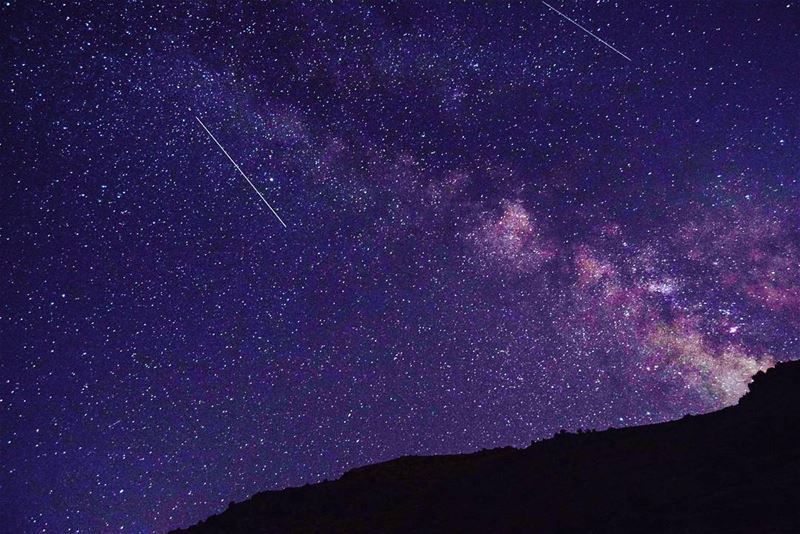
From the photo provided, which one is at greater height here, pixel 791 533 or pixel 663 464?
pixel 663 464

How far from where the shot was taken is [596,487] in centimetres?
1093

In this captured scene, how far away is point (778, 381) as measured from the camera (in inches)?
522

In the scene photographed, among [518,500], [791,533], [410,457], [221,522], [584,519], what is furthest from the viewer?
[410,457]

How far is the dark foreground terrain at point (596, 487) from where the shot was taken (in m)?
8.56

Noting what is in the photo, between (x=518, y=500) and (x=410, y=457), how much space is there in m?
6.40

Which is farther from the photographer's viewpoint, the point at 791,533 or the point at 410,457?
the point at 410,457

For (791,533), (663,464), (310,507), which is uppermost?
(310,507)

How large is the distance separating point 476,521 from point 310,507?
573cm

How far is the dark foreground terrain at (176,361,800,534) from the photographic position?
856 cm

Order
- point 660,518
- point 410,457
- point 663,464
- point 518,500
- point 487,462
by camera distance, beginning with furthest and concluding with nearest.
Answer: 1. point 410,457
2. point 487,462
3. point 518,500
4. point 663,464
5. point 660,518

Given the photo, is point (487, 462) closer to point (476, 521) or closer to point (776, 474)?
point (476, 521)

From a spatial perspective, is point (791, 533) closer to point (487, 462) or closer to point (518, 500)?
point (518, 500)

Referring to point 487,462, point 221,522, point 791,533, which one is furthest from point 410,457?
point 791,533

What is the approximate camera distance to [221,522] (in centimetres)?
1627
